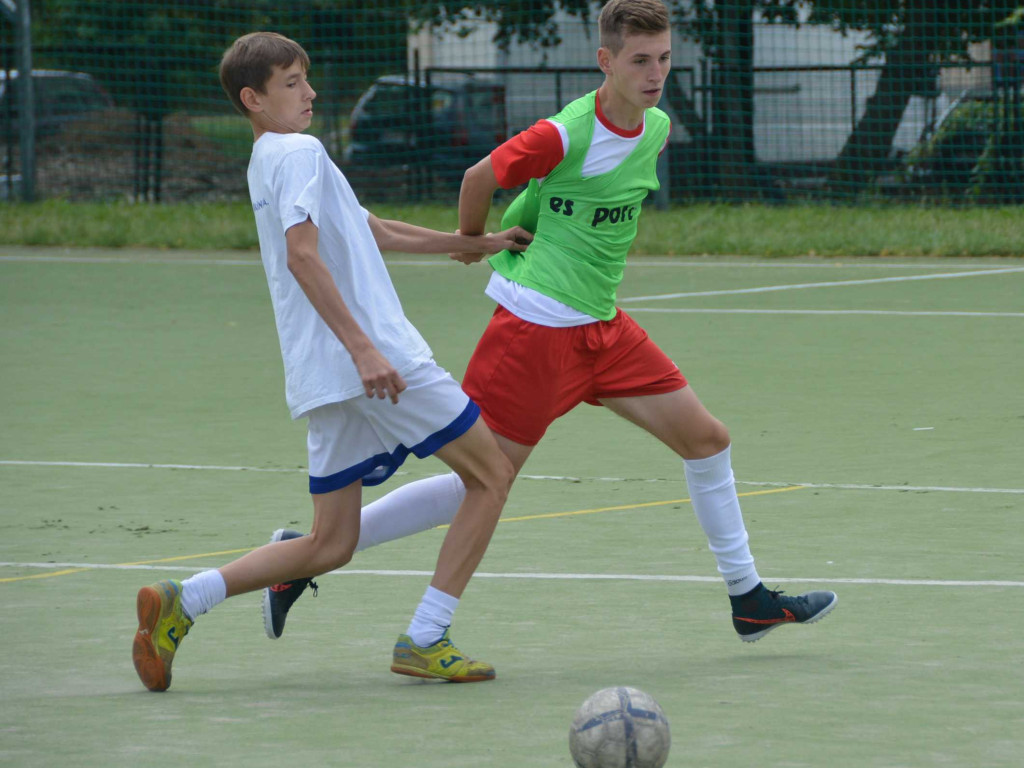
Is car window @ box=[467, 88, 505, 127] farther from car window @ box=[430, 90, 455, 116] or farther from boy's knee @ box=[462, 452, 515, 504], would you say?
boy's knee @ box=[462, 452, 515, 504]

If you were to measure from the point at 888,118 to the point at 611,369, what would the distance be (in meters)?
17.5

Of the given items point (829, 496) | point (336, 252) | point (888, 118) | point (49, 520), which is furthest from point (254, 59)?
point (888, 118)

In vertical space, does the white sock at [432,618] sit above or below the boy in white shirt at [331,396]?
below

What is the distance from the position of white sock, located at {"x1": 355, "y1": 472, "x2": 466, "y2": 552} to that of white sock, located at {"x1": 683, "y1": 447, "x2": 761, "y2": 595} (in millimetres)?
680

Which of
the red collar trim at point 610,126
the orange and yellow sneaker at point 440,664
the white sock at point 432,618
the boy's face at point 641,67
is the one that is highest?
the boy's face at point 641,67

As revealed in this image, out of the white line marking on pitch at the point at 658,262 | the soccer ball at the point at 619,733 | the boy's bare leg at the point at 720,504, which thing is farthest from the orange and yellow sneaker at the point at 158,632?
the white line marking on pitch at the point at 658,262

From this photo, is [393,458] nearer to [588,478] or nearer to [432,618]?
[432,618]

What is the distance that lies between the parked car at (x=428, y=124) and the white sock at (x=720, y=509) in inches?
699

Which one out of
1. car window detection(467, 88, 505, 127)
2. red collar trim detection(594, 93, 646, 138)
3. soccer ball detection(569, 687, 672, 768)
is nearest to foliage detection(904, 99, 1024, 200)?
car window detection(467, 88, 505, 127)

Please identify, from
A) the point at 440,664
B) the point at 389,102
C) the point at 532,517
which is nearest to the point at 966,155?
the point at 389,102

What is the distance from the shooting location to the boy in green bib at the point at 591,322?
5.19 m

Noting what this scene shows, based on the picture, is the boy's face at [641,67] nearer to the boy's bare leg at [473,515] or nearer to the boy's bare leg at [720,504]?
the boy's bare leg at [720,504]

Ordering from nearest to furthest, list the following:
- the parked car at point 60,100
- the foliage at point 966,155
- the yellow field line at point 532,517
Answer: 1. the yellow field line at point 532,517
2. the foliage at point 966,155
3. the parked car at point 60,100

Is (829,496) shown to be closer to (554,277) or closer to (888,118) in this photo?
(554,277)
